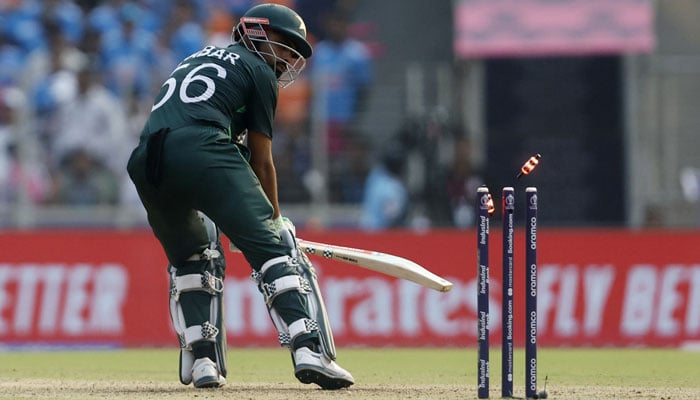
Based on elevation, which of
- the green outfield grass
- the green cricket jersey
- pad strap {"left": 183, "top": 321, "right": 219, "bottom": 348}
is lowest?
the green outfield grass

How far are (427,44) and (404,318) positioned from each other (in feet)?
19.4

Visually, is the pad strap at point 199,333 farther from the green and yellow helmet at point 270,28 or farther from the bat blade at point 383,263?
the green and yellow helmet at point 270,28

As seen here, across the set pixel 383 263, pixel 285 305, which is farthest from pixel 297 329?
pixel 383 263

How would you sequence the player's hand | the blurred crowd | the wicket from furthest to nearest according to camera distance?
the blurred crowd
the player's hand
the wicket

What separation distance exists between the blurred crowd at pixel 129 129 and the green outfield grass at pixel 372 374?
3117 mm

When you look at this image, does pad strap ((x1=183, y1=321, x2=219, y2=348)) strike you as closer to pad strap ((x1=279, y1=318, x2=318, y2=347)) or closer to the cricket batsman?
the cricket batsman

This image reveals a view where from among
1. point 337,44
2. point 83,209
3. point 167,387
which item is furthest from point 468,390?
point 337,44

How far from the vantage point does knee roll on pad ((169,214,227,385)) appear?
24.5ft

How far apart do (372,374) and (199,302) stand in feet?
6.13

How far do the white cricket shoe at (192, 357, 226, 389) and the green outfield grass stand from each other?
10cm

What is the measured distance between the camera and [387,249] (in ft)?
44.7

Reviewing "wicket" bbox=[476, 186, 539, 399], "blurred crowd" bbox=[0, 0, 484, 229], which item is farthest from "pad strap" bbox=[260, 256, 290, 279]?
"blurred crowd" bbox=[0, 0, 484, 229]

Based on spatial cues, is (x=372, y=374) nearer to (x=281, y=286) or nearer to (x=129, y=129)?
(x=281, y=286)

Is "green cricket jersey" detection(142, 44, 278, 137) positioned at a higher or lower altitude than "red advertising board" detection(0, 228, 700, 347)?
higher
